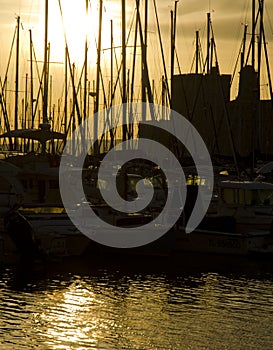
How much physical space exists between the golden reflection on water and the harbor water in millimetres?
24

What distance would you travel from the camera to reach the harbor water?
20.3 metres

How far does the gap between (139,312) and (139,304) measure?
0.92m

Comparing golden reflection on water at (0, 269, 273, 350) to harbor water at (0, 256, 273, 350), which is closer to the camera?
golden reflection on water at (0, 269, 273, 350)

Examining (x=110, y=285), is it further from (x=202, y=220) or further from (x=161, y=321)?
(x=202, y=220)

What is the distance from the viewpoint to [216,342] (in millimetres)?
20047

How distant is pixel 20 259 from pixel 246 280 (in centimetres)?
775

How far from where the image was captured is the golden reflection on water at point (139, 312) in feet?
66.1

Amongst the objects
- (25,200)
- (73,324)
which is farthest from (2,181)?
(73,324)

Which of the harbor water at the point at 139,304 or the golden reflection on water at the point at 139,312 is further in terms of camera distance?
the harbor water at the point at 139,304

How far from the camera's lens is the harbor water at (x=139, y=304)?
2027 centimetres

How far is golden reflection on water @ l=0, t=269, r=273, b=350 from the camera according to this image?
20.1m

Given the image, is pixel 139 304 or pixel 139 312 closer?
pixel 139 312

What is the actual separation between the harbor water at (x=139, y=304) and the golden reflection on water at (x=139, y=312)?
0.02 m

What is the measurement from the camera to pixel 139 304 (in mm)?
23953
